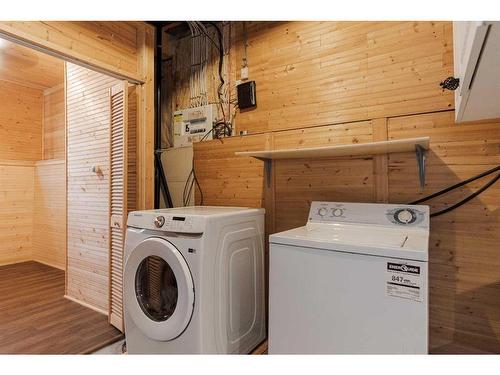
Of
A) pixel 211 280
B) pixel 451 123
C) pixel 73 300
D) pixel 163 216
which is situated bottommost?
pixel 73 300

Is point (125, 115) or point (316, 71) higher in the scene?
point (316, 71)

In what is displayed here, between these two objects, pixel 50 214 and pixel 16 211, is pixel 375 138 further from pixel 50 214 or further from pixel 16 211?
pixel 16 211

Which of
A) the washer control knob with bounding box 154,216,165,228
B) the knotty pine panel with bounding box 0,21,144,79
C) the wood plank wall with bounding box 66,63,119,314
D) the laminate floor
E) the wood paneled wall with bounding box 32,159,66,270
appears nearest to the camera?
the washer control knob with bounding box 154,216,165,228

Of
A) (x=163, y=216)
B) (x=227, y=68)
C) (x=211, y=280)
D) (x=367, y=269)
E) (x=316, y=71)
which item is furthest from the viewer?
(x=227, y=68)

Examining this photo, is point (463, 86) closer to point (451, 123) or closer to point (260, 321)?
point (451, 123)

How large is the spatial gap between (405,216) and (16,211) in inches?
194

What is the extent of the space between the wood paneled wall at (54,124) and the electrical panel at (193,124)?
239cm

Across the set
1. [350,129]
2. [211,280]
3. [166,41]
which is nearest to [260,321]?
[211,280]

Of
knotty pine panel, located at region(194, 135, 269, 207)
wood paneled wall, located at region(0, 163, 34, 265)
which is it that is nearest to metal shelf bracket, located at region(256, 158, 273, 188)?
knotty pine panel, located at region(194, 135, 269, 207)

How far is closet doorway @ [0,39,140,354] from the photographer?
227cm

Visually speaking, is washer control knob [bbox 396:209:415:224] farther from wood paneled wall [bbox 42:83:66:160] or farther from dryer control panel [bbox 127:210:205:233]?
wood paneled wall [bbox 42:83:66:160]

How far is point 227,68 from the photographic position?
2.64m

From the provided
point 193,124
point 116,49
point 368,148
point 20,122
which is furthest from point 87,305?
point 20,122

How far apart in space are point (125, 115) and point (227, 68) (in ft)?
3.30
